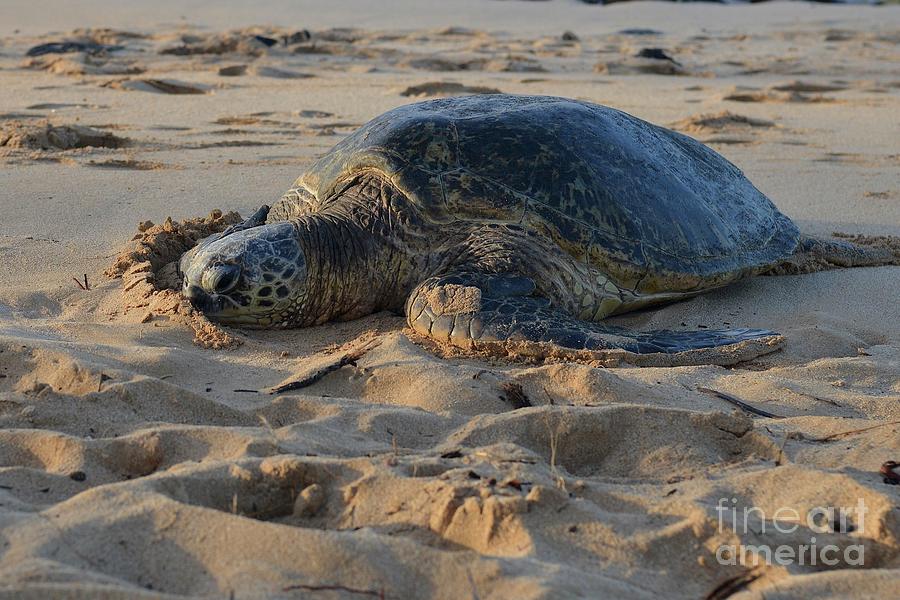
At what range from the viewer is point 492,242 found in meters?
3.58

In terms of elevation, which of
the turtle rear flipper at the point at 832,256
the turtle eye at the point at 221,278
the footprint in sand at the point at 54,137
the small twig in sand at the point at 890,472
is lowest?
the turtle rear flipper at the point at 832,256

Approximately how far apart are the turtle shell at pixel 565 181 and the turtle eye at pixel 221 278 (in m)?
0.72

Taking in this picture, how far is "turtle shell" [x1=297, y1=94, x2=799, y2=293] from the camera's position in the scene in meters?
3.64

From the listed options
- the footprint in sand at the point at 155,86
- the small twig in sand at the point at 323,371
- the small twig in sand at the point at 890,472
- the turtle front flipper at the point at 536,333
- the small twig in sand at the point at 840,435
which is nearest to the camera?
the small twig in sand at the point at 890,472

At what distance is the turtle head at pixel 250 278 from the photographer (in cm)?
338

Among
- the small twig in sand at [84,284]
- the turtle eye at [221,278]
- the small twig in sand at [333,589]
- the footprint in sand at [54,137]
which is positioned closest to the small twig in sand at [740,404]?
the small twig in sand at [333,589]

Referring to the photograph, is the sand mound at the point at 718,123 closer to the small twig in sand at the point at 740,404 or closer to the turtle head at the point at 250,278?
the turtle head at the point at 250,278

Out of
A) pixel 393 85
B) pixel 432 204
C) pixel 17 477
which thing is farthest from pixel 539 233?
pixel 393 85

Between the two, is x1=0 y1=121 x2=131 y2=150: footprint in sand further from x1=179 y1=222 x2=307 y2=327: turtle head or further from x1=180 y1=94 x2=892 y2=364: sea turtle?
x1=179 y1=222 x2=307 y2=327: turtle head

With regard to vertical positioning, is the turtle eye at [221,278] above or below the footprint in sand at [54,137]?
below

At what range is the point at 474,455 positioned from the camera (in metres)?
2.16

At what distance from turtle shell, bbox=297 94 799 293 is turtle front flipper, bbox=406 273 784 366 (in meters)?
0.35

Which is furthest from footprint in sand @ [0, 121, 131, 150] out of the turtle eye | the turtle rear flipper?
the turtle rear flipper

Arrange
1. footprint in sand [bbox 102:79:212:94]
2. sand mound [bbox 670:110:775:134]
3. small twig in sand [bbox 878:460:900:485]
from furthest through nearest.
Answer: footprint in sand [bbox 102:79:212:94]
sand mound [bbox 670:110:775:134]
small twig in sand [bbox 878:460:900:485]
